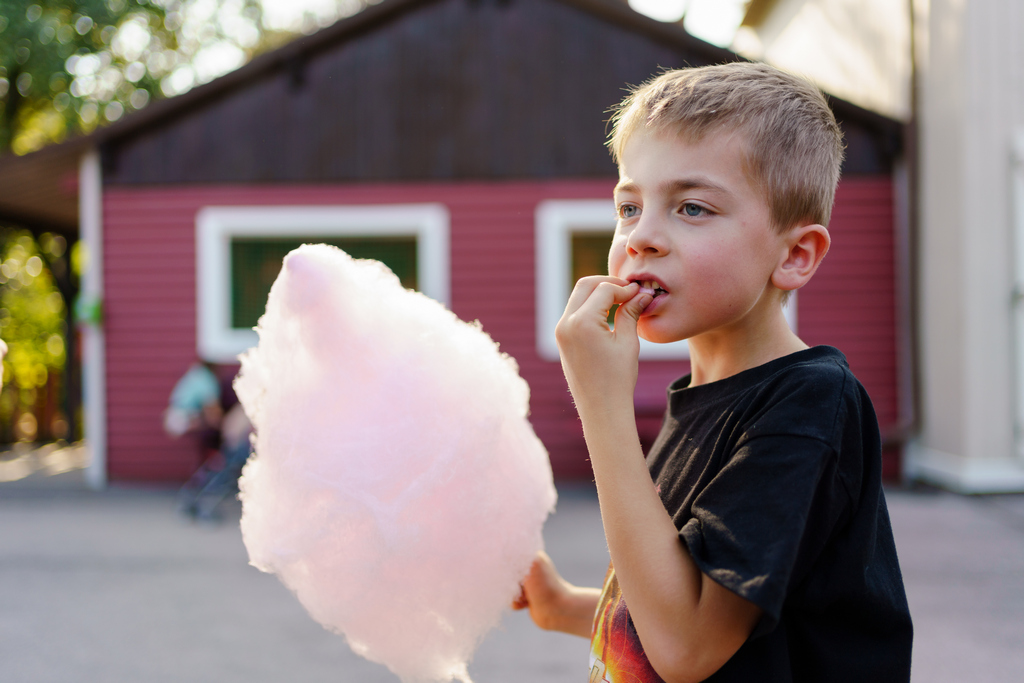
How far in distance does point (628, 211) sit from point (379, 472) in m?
0.47

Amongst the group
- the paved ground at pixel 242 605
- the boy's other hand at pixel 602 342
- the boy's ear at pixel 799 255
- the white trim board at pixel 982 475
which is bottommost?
the paved ground at pixel 242 605

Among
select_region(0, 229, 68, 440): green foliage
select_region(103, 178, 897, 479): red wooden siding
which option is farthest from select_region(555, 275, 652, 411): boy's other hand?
select_region(0, 229, 68, 440): green foliage

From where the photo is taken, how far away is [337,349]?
1.00 m

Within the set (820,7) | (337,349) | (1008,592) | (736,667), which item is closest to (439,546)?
(337,349)

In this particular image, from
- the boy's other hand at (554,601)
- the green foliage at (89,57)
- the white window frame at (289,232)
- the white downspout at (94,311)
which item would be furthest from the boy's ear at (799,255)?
the green foliage at (89,57)

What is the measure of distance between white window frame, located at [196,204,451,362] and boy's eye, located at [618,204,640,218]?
20.8 ft

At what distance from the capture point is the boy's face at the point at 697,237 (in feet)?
2.61

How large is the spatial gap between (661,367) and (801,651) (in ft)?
21.0

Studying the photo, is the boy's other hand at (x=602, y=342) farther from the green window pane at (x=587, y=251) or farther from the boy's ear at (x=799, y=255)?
the green window pane at (x=587, y=251)

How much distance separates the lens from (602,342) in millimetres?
790

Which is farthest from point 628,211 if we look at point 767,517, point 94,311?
point 94,311

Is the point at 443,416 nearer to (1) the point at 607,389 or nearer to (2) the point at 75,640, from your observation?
(1) the point at 607,389

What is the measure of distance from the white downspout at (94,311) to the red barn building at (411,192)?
0.9 inches

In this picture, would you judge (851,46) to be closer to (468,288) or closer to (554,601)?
(468,288)
